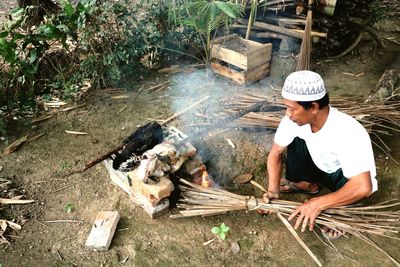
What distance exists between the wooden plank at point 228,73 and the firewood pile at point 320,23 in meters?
0.69

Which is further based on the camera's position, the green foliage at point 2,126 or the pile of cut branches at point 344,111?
the green foliage at point 2,126

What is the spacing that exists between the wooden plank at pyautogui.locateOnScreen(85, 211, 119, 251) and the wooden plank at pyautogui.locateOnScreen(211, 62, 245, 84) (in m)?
2.74

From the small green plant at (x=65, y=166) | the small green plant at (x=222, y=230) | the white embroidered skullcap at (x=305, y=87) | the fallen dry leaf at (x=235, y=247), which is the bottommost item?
the fallen dry leaf at (x=235, y=247)

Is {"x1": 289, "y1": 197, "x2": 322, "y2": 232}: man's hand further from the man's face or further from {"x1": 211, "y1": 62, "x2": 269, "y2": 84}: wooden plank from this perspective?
{"x1": 211, "y1": 62, "x2": 269, "y2": 84}: wooden plank

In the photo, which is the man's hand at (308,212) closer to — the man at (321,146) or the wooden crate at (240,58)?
the man at (321,146)

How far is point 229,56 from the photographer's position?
5.08m

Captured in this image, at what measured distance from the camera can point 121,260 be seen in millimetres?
2930

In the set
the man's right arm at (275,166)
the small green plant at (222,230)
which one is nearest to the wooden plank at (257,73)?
the man's right arm at (275,166)

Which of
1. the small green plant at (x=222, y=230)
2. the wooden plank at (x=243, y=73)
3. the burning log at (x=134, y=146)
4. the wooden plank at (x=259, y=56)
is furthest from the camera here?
the wooden plank at (x=243, y=73)

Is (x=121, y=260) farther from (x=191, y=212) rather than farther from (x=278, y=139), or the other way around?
(x=278, y=139)

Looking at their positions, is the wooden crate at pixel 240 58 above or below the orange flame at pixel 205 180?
above

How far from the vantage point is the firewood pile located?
536 cm

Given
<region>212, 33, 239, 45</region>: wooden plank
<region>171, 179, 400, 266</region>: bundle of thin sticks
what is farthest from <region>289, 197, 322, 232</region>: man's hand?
<region>212, 33, 239, 45</region>: wooden plank

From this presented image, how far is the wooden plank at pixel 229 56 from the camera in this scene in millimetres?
4930
